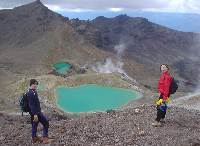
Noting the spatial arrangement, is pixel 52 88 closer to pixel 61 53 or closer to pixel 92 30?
pixel 61 53

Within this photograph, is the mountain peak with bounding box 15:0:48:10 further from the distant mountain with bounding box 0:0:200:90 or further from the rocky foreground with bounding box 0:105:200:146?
the rocky foreground with bounding box 0:105:200:146

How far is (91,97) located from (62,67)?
46808 mm

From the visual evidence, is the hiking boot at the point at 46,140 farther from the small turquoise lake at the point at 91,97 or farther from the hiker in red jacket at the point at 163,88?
the small turquoise lake at the point at 91,97

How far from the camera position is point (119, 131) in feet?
49.7

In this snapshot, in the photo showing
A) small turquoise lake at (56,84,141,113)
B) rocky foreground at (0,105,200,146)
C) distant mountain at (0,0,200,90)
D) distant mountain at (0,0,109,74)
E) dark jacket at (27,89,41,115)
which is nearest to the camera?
dark jacket at (27,89,41,115)

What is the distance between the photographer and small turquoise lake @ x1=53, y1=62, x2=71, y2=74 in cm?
10289

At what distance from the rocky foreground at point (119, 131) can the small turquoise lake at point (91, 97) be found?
120ft

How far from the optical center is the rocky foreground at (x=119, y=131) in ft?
45.9

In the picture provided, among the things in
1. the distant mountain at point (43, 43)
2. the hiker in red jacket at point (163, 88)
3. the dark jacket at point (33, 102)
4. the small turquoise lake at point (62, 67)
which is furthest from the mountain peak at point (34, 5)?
the dark jacket at point (33, 102)

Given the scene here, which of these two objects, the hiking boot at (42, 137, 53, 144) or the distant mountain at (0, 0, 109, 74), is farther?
the distant mountain at (0, 0, 109, 74)

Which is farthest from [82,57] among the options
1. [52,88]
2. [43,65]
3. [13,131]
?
[13,131]

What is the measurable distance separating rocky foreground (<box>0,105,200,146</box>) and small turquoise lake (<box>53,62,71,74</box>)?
8367 cm

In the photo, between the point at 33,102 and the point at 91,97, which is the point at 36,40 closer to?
the point at 91,97

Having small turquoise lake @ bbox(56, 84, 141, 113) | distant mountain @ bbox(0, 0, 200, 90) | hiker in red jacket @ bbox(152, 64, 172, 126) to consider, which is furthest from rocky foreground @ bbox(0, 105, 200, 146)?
distant mountain @ bbox(0, 0, 200, 90)
